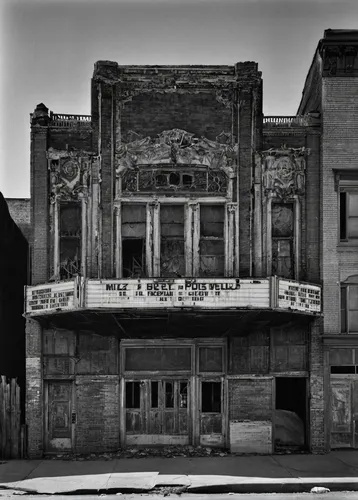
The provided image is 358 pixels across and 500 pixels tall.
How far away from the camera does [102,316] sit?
18.8 meters

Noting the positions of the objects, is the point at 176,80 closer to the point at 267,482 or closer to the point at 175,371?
the point at 175,371

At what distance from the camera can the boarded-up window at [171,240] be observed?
20906 millimetres

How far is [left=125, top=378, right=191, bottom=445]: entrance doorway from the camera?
20844mm

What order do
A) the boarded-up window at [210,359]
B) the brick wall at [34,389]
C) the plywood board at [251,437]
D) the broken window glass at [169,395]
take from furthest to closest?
the boarded-up window at [210,359] < the broken window glass at [169,395] < the plywood board at [251,437] < the brick wall at [34,389]

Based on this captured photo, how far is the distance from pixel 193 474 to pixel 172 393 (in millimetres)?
4026

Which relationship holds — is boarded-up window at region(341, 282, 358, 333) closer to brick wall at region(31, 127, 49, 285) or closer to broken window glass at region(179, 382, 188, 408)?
broken window glass at region(179, 382, 188, 408)

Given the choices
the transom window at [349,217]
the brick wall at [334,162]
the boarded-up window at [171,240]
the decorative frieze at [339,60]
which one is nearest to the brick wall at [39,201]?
the boarded-up window at [171,240]

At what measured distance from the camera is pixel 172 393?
21016mm

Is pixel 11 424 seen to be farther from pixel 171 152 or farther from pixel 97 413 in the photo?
pixel 171 152

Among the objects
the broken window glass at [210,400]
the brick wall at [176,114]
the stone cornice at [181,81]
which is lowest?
the broken window glass at [210,400]

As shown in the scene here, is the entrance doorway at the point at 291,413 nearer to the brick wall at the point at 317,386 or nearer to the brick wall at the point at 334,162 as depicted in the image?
the brick wall at the point at 317,386

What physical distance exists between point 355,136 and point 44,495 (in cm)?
1334

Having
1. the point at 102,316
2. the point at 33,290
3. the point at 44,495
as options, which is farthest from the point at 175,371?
the point at 44,495

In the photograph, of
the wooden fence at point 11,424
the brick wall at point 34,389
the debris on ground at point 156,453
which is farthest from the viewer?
the brick wall at point 34,389
